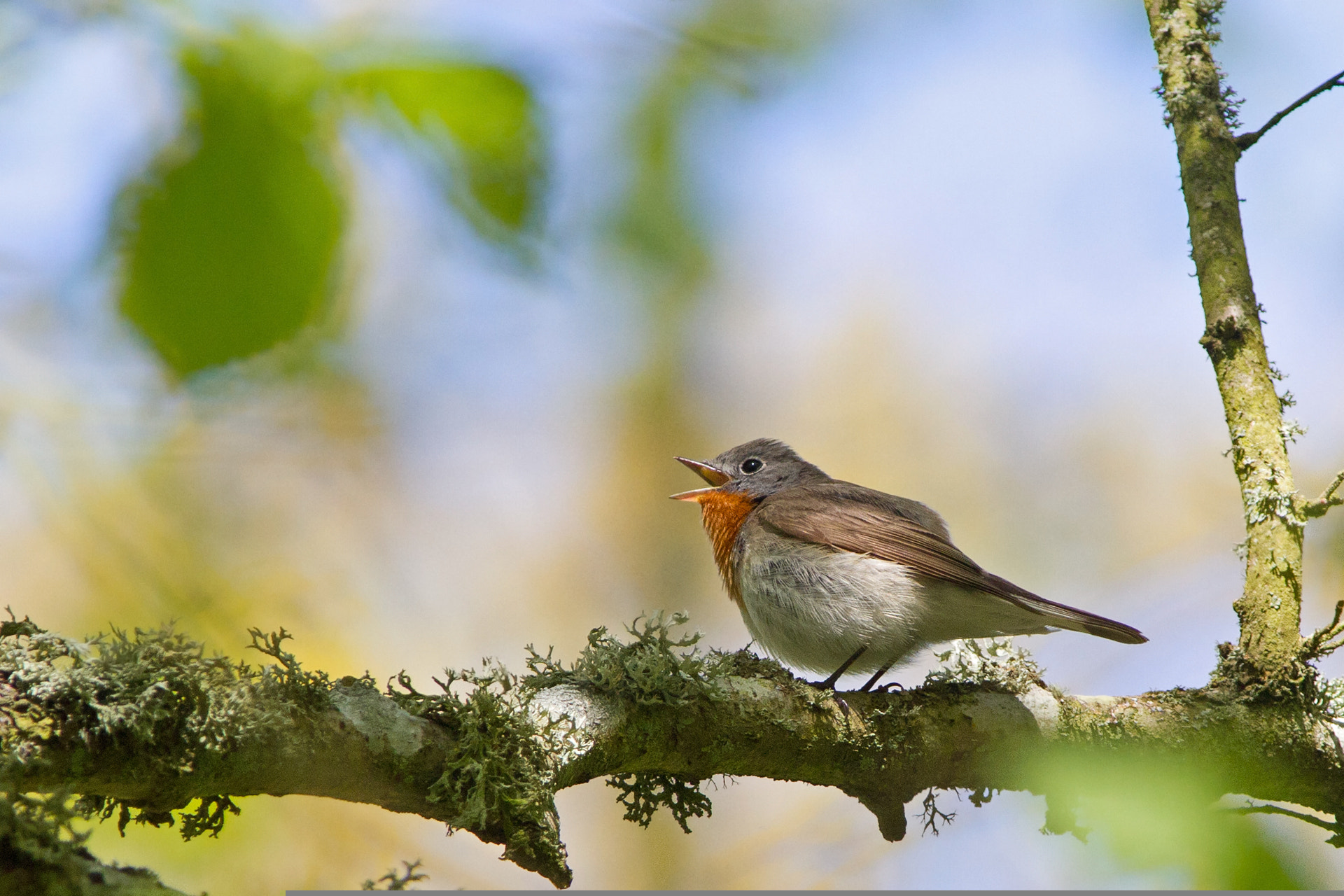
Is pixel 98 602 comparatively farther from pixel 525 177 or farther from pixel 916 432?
pixel 916 432

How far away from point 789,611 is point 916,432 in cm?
701

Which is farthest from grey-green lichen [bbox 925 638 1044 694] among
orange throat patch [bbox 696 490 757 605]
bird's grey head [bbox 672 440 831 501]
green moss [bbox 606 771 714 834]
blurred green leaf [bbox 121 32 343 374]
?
blurred green leaf [bbox 121 32 343 374]

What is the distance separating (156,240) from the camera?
5.24 ft

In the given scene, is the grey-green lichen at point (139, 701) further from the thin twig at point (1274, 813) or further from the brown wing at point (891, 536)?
the brown wing at point (891, 536)

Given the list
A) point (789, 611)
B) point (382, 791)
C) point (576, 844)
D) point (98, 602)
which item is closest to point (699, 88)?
point (382, 791)

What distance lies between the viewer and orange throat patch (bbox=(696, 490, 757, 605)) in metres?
4.77

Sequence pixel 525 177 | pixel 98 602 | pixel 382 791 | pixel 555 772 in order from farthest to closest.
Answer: pixel 98 602
pixel 555 772
pixel 382 791
pixel 525 177

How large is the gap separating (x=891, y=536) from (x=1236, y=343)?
1.52 meters

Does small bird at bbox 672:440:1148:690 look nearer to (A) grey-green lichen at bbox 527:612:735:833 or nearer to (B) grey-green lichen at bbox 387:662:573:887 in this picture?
(A) grey-green lichen at bbox 527:612:735:833

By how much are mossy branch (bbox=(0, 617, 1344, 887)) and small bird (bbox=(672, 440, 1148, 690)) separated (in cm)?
34

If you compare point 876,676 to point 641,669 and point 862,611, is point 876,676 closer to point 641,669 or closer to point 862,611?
point 862,611

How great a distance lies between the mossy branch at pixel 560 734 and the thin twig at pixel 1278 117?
2026mm

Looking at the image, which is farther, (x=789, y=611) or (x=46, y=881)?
(x=789, y=611)

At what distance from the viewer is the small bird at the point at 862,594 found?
4102mm
